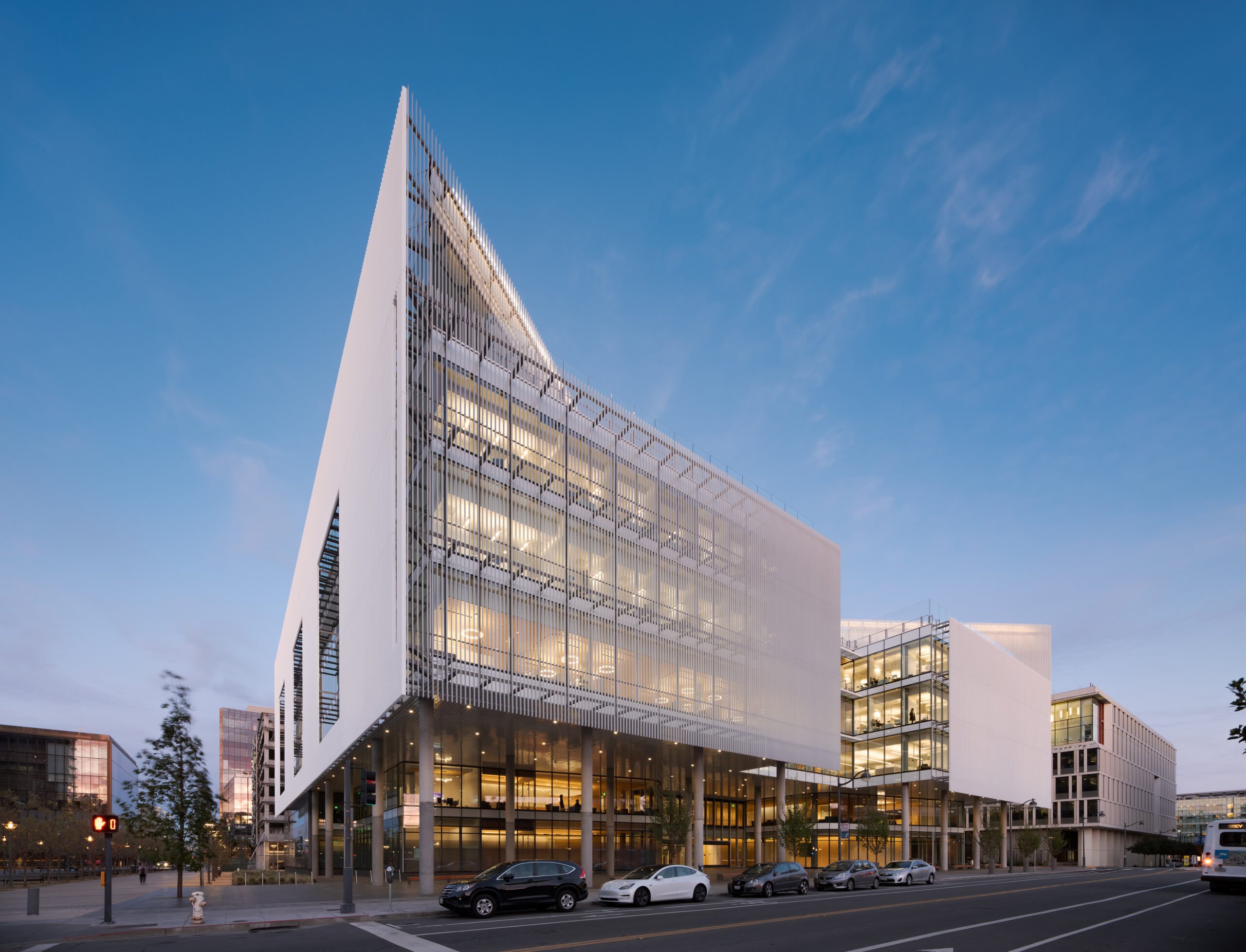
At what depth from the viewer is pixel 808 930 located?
21.5 m

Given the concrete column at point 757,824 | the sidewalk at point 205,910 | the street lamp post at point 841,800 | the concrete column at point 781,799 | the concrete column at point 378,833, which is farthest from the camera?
the street lamp post at point 841,800

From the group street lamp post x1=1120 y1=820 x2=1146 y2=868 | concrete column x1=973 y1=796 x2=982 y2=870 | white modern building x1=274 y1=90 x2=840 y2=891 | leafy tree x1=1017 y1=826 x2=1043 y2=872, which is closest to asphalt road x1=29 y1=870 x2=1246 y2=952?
white modern building x1=274 y1=90 x2=840 y2=891

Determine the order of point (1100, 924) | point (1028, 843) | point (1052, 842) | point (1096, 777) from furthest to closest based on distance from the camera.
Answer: point (1096, 777) → point (1052, 842) → point (1028, 843) → point (1100, 924)

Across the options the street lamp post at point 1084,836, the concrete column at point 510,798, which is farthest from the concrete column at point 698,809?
the street lamp post at point 1084,836

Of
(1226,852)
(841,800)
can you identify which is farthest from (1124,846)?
(1226,852)

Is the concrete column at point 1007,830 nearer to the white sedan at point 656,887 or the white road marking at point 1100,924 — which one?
the white road marking at point 1100,924

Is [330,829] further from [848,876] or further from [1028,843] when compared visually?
[1028,843]

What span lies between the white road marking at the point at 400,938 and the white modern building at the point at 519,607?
8204mm

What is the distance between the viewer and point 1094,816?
116438mm

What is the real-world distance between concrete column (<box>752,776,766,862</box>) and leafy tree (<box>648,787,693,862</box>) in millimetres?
21821

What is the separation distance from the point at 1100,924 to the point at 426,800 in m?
23.7

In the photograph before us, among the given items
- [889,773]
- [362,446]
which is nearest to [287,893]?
[362,446]

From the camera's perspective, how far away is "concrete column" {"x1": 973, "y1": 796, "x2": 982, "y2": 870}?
8156 centimetres

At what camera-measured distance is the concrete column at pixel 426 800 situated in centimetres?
3384
